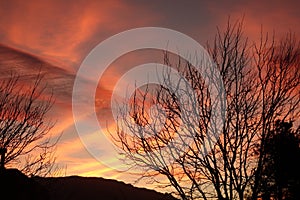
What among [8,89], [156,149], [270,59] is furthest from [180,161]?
[8,89]

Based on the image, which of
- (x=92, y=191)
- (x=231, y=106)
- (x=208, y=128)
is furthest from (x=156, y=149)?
(x=92, y=191)

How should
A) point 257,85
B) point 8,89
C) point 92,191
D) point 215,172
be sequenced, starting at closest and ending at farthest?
point 215,172, point 257,85, point 8,89, point 92,191

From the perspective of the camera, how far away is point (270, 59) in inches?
452

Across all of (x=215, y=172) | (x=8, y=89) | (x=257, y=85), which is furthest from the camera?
(x=8, y=89)

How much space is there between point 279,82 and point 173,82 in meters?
2.98

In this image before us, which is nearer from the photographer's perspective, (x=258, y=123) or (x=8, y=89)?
(x=258, y=123)

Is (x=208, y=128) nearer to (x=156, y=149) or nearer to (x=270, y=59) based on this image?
(x=156, y=149)

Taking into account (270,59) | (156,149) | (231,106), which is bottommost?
(156,149)

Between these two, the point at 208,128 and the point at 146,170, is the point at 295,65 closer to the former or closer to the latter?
the point at 208,128

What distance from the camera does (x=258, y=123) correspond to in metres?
10.6

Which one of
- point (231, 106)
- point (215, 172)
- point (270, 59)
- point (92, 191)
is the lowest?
point (215, 172)

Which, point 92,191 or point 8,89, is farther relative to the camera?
point 92,191

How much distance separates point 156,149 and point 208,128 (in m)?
1.57

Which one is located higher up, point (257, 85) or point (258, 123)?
point (257, 85)
